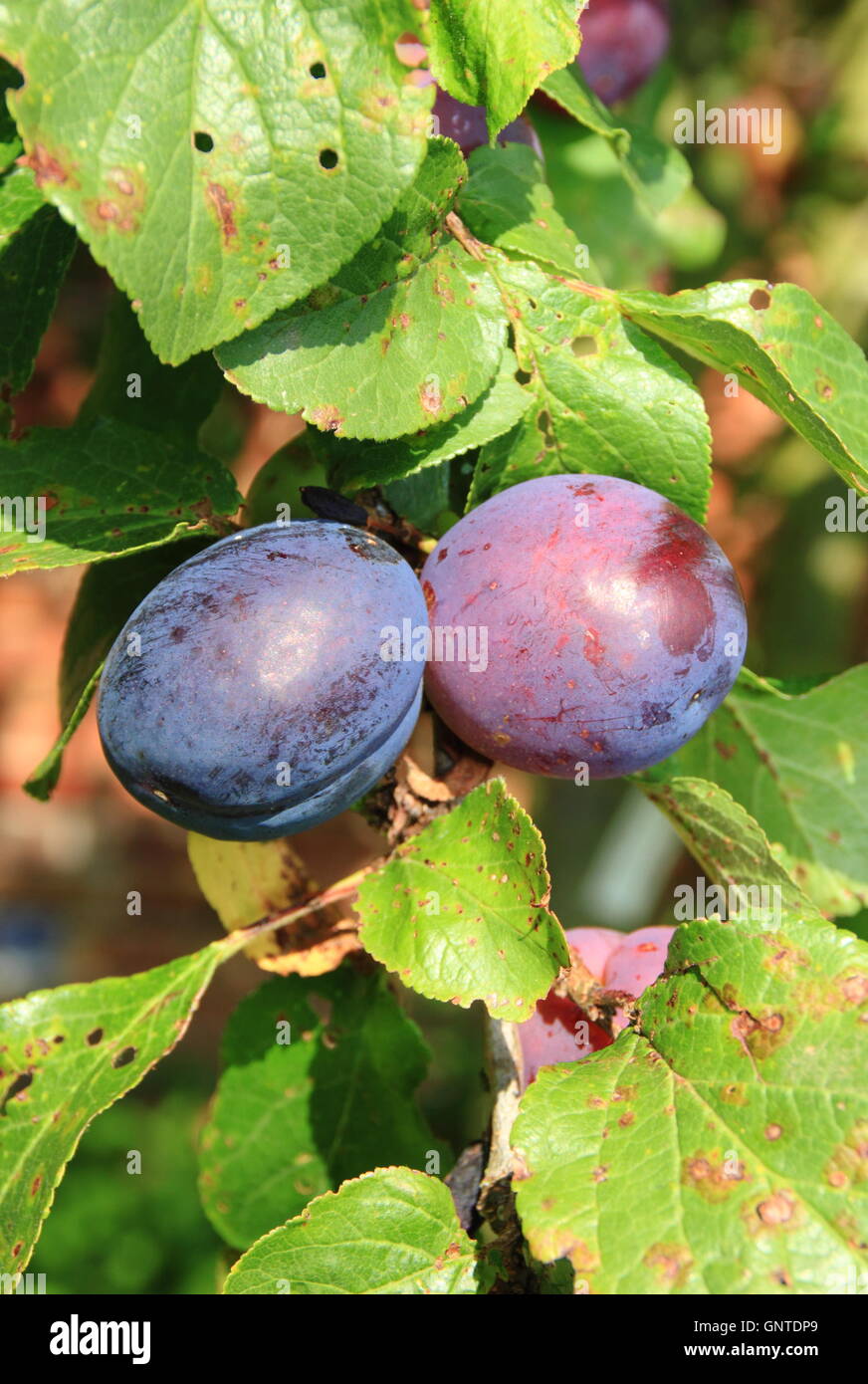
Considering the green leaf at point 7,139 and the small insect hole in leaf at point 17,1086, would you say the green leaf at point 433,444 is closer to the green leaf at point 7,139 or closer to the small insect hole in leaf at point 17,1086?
the green leaf at point 7,139

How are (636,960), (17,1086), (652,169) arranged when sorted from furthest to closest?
1. (652,169)
2. (636,960)
3. (17,1086)

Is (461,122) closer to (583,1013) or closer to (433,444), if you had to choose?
(433,444)

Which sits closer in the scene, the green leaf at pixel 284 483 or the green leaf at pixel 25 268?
the green leaf at pixel 25 268

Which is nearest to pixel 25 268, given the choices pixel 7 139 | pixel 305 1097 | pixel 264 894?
pixel 7 139

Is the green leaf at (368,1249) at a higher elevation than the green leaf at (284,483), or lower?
lower

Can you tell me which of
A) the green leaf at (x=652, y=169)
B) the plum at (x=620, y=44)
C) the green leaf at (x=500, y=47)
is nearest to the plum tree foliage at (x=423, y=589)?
the green leaf at (x=500, y=47)

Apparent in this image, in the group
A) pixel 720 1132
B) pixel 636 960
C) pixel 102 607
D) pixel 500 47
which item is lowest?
pixel 636 960

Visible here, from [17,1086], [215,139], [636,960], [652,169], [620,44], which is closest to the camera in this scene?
[215,139]
